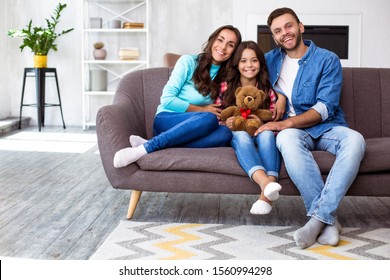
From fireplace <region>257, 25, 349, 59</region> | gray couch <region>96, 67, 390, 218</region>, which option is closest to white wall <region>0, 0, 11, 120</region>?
fireplace <region>257, 25, 349, 59</region>

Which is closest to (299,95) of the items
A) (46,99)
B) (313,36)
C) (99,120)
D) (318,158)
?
(318,158)

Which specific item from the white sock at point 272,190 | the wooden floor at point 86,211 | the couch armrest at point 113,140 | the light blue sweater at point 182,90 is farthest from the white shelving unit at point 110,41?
the white sock at point 272,190

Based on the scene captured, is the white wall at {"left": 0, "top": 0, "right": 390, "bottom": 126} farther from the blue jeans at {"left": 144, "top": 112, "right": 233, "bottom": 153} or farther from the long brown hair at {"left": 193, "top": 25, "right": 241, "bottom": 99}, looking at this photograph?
the blue jeans at {"left": 144, "top": 112, "right": 233, "bottom": 153}

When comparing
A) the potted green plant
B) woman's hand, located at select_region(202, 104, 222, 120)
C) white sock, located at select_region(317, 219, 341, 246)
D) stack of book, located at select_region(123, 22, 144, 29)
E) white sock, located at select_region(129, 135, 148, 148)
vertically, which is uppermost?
stack of book, located at select_region(123, 22, 144, 29)

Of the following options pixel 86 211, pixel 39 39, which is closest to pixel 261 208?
pixel 86 211

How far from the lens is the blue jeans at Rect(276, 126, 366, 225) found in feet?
8.70

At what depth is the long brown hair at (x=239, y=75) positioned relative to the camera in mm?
3193

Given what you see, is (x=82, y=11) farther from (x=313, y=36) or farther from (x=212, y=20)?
(x=313, y=36)

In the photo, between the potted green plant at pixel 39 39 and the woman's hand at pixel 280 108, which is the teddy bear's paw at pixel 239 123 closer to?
the woman's hand at pixel 280 108

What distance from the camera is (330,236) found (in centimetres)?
260

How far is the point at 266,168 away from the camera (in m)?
2.80

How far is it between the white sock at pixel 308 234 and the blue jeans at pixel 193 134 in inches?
25.3

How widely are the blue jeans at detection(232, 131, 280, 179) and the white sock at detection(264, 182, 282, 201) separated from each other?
0.14 metres
